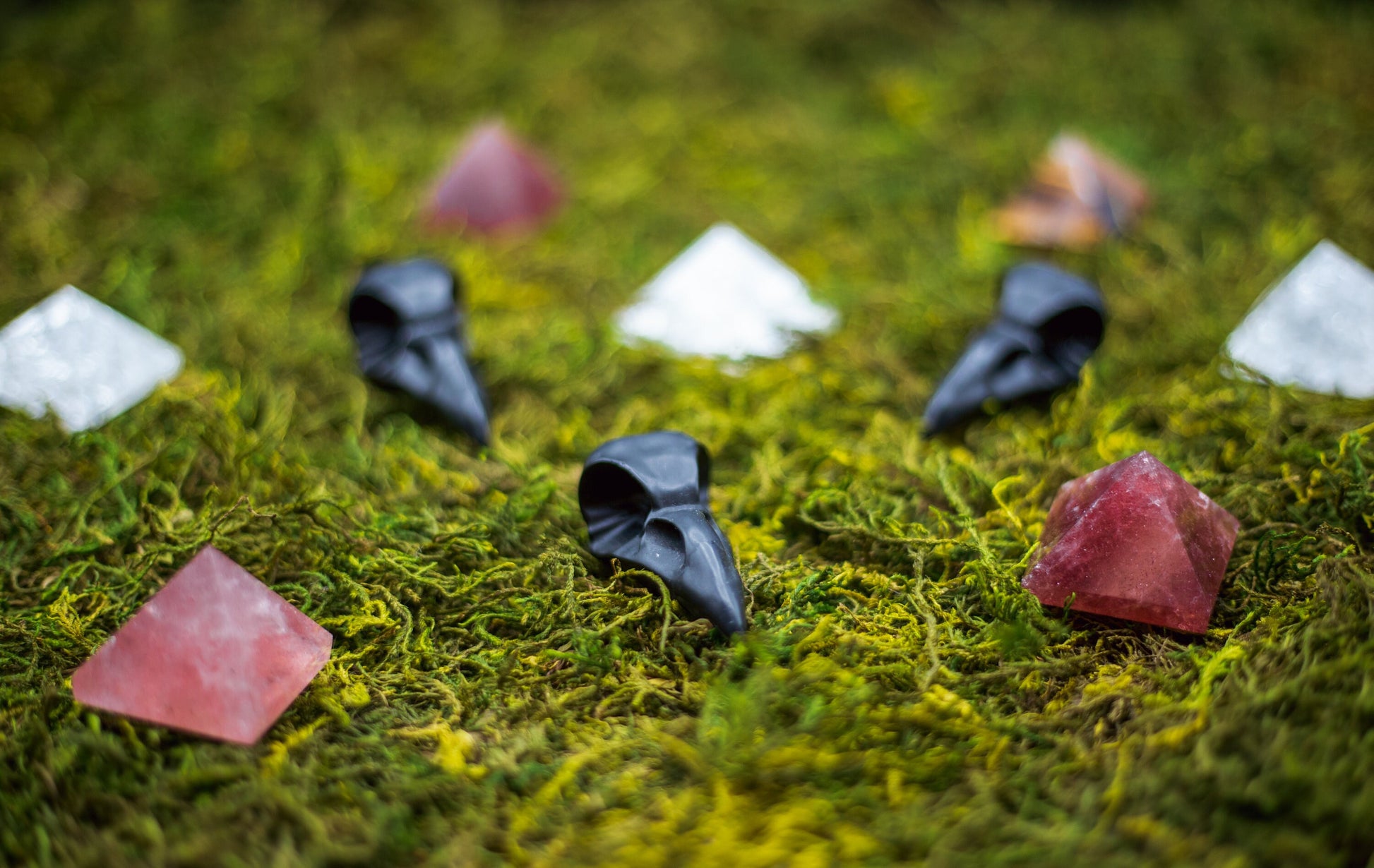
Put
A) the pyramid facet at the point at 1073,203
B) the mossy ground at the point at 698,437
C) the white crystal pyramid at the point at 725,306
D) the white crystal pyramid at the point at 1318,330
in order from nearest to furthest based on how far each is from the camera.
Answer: the mossy ground at the point at 698,437, the white crystal pyramid at the point at 1318,330, the white crystal pyramid at the point at 725,306, the pyramid facet at the point at 1073,203

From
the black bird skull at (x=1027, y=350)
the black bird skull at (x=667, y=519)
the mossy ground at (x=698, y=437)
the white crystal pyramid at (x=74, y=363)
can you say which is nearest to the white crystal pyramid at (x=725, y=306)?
the mossy ground at (x=698, y=437)

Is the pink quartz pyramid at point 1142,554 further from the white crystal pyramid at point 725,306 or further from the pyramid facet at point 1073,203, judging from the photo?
the pyramid facet at point 1073,203

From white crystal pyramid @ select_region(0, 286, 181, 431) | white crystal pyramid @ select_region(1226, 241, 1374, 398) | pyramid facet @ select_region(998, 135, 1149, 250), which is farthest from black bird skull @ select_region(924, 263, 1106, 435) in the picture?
white crystal pyramid @ select_region(0, 286, 181, 431)

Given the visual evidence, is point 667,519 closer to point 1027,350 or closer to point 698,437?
point 698,437

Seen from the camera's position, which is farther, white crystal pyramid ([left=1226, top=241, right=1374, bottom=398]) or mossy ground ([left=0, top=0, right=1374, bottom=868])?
white crystal pyramid ([left=1226, top=241, right=1374, bottom=398])

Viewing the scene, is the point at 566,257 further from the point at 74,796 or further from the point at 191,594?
the point at 74,796

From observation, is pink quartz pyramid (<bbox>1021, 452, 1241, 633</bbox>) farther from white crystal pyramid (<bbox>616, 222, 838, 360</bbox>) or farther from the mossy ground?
white crystal pyramid (<bbox>616, 222, 838, 360</bbox>)
